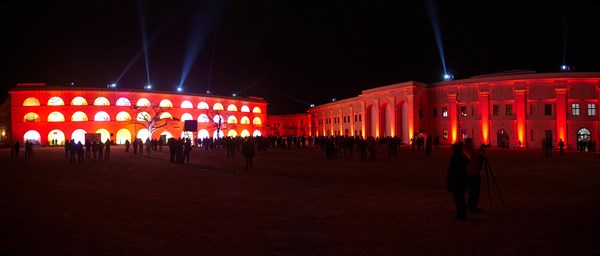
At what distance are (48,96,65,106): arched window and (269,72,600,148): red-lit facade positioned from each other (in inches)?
1696

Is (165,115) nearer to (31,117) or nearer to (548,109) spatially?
(31,117)

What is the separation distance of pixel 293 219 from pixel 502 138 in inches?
1596

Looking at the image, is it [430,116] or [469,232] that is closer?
[469,232]

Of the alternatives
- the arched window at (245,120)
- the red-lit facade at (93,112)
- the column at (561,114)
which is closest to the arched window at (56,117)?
the red-lit facade at (93,112)

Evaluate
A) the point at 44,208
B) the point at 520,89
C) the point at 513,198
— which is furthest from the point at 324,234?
the point at 520,89

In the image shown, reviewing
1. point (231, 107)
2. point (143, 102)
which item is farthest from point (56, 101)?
point (231, 107)

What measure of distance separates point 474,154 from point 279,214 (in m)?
3.95

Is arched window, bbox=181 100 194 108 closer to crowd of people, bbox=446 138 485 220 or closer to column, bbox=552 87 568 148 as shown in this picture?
column, bbox=552 87 568 148

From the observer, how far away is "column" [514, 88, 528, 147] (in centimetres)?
3875

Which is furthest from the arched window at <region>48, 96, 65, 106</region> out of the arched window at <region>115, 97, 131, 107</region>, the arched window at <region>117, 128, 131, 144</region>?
the arched window at <region>117, 128, 131, 144</region>

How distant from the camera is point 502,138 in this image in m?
40.7

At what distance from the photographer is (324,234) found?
5.75 metres

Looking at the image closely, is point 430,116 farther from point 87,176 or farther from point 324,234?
point 324,234

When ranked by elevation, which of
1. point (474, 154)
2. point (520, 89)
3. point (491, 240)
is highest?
point (520, 89)
